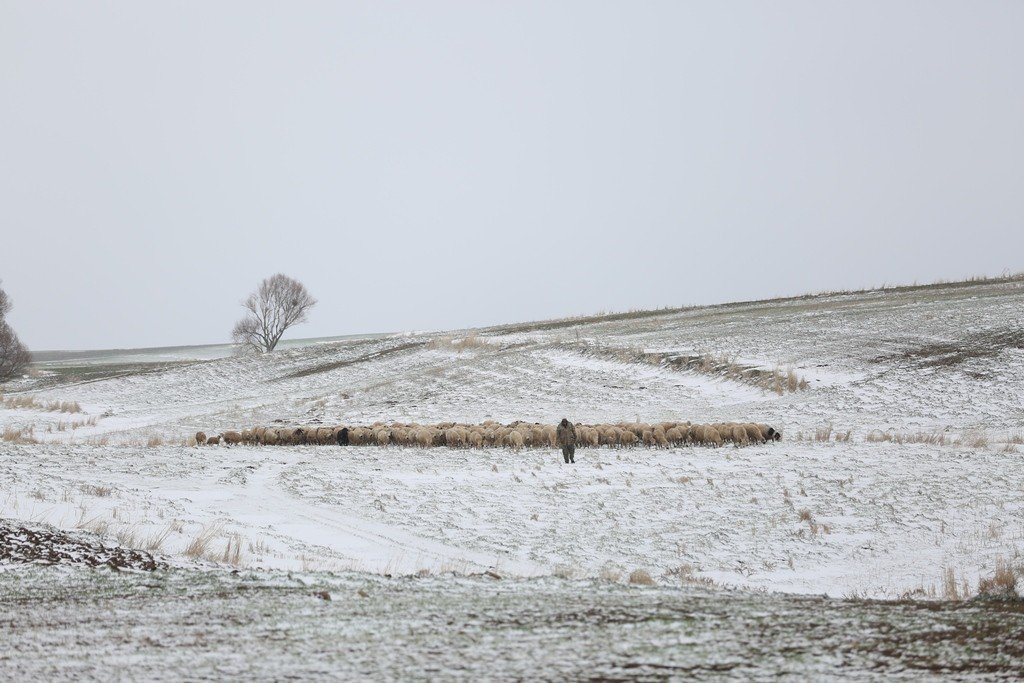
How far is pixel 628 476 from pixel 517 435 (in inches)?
203

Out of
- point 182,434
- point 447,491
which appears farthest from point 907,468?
point 182,434

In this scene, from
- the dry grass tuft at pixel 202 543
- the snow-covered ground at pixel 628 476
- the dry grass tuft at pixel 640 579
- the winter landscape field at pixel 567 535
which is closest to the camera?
the winter landscape field at pixel 567 535

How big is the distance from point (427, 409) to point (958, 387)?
17.5 metres

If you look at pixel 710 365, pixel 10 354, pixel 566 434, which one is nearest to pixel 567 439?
pixel 566 434

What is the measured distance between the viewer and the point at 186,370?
4912cm

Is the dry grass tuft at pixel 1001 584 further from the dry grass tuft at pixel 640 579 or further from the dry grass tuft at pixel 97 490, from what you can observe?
the dry grass tuft at pixel 97 490

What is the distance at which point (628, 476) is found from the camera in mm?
16766

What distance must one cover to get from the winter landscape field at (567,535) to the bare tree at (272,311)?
4051cm

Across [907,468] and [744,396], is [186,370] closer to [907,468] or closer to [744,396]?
[744,396]

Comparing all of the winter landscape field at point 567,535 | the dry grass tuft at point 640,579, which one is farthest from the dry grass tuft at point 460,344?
the dry grass tuft at point 640,579

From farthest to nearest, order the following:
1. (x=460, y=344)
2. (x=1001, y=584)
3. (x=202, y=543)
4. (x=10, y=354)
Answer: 1. (x=10, y=354)
2. (x=460, y=344)
3. (x=202, y=543)
4. (x=1001, y=584)

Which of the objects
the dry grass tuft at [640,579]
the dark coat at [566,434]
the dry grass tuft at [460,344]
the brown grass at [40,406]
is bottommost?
the dry grass tuft at [640,579]

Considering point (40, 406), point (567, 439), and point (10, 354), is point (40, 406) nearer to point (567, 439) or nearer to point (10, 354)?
point (10, 354)

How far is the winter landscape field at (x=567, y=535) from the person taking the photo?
236 inches
